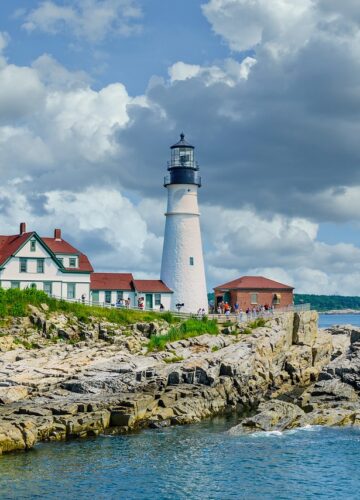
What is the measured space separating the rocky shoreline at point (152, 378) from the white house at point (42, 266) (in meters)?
5.41

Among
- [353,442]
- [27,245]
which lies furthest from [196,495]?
[27,245]

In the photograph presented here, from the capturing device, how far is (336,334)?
6275 centimetres

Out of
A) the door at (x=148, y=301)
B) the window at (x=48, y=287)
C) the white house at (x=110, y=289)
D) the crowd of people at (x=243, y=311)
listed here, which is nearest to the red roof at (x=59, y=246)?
the window at (x=48, y=287)

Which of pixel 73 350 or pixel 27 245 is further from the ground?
pixel 27 245

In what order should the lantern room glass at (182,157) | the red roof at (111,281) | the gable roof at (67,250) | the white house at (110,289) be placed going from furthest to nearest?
the lantern room glass at (182,157), the red roof at (111,281), the white house at (110,289), the gable roof at (67,250)

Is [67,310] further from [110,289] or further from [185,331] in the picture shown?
[185,331]

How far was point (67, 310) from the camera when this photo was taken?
151 feet

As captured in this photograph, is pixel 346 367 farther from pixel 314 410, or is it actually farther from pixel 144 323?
pixel 144 323

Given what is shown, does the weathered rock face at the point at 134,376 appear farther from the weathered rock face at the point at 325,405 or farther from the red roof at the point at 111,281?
the red roof at the point at 111,281

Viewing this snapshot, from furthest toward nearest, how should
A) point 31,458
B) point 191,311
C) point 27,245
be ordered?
point 191,311 < point 27,245 < point 31,458

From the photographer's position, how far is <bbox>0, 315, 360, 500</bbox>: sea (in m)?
21.3

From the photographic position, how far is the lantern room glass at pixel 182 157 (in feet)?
181

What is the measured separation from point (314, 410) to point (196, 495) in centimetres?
1218

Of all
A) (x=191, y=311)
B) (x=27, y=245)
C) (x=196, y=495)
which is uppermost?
(x=27, y=245)
